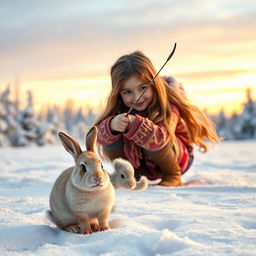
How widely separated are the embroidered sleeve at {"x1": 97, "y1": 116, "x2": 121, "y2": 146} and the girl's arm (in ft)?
0.67

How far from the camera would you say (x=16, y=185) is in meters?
4.09

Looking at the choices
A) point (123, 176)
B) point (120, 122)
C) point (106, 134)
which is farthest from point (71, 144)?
point (106, 134)

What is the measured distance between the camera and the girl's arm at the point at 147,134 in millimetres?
3393

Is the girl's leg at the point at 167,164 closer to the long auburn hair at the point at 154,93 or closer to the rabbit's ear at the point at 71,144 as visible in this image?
the long auburn hair at the point at 154,93

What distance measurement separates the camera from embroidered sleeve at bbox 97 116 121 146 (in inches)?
143

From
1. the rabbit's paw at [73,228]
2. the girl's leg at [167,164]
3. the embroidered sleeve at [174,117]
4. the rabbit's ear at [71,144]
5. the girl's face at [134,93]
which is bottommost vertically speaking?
the girl's leg at [167,164]

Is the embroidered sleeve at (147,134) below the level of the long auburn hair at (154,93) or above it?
below

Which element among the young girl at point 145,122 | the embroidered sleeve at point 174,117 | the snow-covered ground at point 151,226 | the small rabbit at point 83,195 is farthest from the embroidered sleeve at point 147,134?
the small rabbit at point 83,195

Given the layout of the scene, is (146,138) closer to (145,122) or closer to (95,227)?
(145,122)

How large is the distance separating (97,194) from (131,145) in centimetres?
191

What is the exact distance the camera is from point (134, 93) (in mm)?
3684

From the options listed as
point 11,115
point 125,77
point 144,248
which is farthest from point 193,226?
point 11,115

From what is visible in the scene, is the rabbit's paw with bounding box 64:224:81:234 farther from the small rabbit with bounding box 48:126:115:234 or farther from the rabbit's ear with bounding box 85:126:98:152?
the rabbit's ear with bounding box 85:126:98:152

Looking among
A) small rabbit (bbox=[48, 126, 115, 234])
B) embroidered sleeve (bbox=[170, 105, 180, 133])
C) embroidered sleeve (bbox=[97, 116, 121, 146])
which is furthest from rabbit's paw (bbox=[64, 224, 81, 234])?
embroidered sleeve (bbox=[170, 105, 180, 133])
